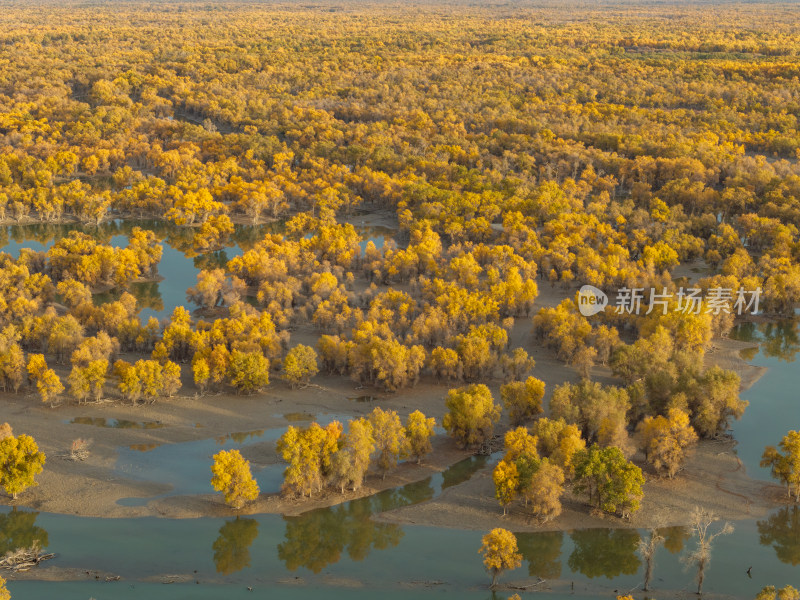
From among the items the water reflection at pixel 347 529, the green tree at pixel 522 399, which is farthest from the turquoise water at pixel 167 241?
the water reflection at pixel 347 529

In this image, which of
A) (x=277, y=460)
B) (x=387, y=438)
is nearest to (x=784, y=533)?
(x=387, y=438)

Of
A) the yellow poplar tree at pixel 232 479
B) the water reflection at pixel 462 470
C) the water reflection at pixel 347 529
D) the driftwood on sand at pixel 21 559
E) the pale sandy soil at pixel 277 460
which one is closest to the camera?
the driftwood on sand at pixel 21 559

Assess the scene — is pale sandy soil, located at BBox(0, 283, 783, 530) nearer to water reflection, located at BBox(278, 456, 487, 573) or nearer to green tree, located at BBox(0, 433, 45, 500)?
water reflection, located at BBox(278, 456, 487, 573)

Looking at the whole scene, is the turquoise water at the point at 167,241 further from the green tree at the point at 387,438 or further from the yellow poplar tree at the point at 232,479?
the green tree at the point at 387,438

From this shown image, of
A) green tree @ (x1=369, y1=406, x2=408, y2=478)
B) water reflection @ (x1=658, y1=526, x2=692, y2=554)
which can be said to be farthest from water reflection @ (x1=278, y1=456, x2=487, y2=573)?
water reflection @ (x1=658, y1=526, x2=692, y2=554)

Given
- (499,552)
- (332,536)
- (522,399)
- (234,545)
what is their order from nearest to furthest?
1. (499,552)
2. (234,545)
3. (332,536)
4. (522,399)

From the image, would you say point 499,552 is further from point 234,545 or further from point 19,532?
point 19,532
